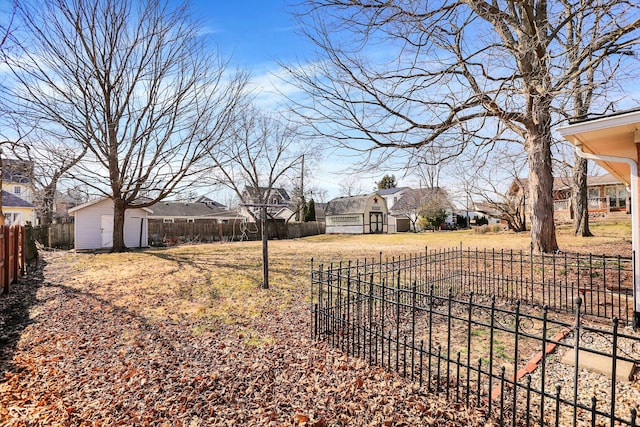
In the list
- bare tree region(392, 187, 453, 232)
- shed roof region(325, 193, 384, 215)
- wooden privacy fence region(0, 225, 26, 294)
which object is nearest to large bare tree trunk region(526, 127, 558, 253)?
wooden privacy fence region(0, 225, 26, 294)

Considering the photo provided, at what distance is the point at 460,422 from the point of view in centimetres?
287

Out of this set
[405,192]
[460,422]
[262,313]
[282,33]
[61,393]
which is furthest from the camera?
[405,192]

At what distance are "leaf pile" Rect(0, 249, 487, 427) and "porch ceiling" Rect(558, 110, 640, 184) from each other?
385 centimetres

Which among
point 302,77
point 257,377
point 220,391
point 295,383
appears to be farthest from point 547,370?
point 302,77

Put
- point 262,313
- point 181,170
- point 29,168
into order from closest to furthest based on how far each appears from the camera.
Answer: point 262,313 < point 29,168 < point 181,170

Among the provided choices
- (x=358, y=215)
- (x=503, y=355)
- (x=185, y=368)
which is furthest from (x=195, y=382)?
(x=358, y=215)

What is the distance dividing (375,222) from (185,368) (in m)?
33.9

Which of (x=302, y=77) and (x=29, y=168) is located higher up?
(x=302, y=77)

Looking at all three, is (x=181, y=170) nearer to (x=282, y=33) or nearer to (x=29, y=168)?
(x=29, y=168)

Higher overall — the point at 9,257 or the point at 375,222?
the point at 375,222

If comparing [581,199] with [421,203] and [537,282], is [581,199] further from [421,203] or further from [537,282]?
[421,203]

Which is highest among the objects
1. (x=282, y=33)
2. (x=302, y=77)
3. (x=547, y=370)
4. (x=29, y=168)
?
(x=282, y=33)

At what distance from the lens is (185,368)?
3.93 m

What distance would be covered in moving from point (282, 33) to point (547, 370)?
24.5ft
